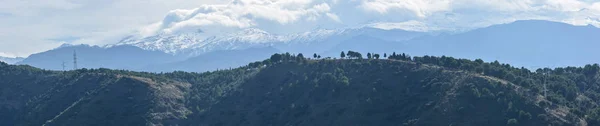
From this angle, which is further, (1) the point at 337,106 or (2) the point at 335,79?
(2) the point at 335,79

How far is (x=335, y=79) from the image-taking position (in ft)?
647

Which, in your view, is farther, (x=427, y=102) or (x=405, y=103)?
(x=405, y=103)

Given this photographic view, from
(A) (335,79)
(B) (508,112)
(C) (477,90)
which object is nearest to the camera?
(B) (508,112)

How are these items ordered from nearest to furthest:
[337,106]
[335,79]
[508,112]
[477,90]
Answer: [508,112], [477,90], [337,106], [335,79]

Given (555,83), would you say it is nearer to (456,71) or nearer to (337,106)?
(456,71)

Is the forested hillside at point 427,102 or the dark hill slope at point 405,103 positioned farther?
the dark hill slope at point 405,103

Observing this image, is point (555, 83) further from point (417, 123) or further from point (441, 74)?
point (417, 123)

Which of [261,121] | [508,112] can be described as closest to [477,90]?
[508,112]

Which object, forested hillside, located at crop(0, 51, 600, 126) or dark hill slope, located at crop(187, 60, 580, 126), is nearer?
forested hillside, located at crop(0, 51, 600, 126)

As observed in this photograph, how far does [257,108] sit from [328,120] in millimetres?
23606

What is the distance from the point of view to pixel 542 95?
561 ft

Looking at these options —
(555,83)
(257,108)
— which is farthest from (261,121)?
(555,83)

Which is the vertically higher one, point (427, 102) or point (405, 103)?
point (427, 102)

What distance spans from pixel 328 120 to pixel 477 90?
2868 centimetres
